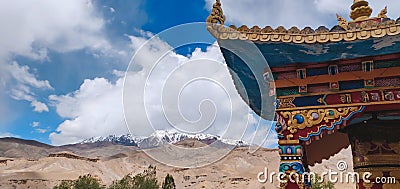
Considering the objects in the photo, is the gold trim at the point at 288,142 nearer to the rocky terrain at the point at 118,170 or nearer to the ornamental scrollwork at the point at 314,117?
the ornamental scrollwork at the point at 314,117

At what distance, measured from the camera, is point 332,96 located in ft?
13.6

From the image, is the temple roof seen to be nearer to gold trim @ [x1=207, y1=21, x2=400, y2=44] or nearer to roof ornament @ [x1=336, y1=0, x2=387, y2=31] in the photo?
gold trim @ [x1=207, y1=21, x2=400, y2=44]

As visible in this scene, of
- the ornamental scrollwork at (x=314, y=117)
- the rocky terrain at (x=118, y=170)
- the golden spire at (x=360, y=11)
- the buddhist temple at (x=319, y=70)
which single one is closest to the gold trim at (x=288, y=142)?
the buddhist temple at (x=319, y=70)

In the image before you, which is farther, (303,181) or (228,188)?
(228,188)

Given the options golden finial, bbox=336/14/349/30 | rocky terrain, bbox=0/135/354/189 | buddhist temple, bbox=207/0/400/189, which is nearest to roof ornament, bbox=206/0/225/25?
buddhist temple, bbox=207/0/400/189

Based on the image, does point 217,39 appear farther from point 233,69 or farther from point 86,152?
point 86,152

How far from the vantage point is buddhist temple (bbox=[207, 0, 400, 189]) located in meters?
3.85

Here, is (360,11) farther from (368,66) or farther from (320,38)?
(320,38)

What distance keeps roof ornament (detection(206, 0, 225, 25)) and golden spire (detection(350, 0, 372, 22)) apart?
181cm

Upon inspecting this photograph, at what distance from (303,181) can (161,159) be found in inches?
67.6

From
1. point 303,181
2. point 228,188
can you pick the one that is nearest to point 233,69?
point 303,181

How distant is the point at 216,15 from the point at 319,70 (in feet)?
4.77

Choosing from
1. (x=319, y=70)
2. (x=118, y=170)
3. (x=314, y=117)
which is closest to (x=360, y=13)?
(x=319, y=70)

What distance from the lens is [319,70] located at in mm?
4262
